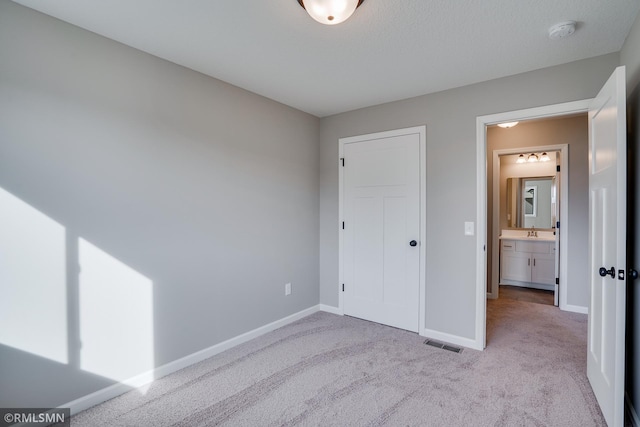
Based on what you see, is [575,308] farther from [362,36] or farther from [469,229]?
[362,36]

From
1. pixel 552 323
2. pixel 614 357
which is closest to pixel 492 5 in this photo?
pixel 614 357

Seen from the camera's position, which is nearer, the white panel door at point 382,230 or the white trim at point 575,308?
the white panel door at point 382,230

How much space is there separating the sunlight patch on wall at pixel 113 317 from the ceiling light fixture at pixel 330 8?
1.99 m

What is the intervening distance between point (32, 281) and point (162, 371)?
44.0 inches

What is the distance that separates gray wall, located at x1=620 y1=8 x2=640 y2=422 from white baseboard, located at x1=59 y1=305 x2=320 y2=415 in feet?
9.22

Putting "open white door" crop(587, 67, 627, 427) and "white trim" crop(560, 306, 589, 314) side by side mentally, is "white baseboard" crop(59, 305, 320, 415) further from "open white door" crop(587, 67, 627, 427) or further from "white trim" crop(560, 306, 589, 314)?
"white trim" crop(560, 306, 589, 314)

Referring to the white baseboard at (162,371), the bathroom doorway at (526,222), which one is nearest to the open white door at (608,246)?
the bathroom doorway at (526,222)

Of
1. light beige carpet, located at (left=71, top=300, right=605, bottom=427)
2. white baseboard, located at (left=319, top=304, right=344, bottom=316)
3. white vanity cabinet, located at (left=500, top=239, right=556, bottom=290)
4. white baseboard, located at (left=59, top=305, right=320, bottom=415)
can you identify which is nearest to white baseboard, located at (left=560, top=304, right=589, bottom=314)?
light beige carpet, located at (left=71, top=300, right=605, bottom=427)

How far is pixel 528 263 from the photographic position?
5176 millimetres

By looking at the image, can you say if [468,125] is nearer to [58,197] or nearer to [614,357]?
[614,357]

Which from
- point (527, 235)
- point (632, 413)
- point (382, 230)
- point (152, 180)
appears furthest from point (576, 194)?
point (152, 180)

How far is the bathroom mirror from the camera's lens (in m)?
5.28

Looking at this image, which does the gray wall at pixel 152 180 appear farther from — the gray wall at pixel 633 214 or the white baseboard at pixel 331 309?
the gray wall at pixel 633 214

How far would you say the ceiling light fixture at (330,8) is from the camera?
163 cm
